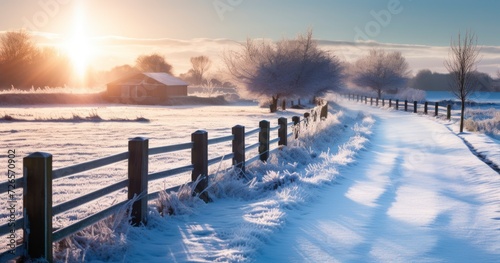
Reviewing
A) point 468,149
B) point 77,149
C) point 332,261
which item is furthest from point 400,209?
point 77,149

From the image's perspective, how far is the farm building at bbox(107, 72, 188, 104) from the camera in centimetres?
6856

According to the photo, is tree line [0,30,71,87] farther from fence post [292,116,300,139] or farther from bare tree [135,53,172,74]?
fence post [292,116,300,139]

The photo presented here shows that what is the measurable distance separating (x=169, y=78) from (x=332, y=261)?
73.3 metres

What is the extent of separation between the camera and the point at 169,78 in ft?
254

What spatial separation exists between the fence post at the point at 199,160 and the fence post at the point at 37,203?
→ 12.3 feet

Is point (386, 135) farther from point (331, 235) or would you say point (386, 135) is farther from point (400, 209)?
point (331, 235)

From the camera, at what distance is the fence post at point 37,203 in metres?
4.98

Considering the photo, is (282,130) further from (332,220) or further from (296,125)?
(332,220)

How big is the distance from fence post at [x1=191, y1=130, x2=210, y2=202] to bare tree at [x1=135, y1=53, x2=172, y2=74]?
110 metres

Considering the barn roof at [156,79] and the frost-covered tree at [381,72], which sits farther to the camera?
the frost-covered tree at [381,72]

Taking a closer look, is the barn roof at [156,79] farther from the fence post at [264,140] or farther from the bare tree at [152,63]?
the fence post at [264,140]

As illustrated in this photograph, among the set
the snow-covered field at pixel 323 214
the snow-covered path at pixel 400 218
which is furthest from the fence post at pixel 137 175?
the snow-covered path at pixel 400 218

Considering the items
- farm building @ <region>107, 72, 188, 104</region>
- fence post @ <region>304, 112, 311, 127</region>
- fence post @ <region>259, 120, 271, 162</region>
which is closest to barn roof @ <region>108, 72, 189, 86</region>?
farm building @ <region>107, 72, 188, 104</region>

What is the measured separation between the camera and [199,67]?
153 m
